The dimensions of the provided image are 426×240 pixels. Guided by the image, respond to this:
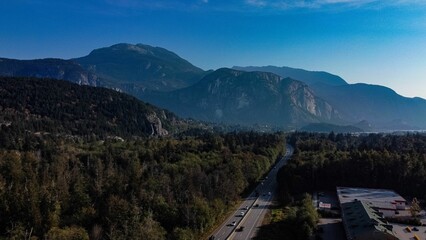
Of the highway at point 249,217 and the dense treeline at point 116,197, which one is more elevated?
the dense treeline at point 116,197

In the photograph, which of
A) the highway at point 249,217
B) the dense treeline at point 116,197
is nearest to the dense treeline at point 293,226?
the highway at point 249,217

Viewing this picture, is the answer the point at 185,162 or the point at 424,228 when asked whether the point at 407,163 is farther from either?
the point at 185,162

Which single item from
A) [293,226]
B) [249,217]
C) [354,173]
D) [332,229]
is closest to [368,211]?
[332,229]

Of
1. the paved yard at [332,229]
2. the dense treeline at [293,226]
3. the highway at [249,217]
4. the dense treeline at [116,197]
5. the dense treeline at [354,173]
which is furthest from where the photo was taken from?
the dense treeline at [354,173]

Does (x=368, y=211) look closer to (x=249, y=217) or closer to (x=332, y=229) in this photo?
(x=332, y=229)

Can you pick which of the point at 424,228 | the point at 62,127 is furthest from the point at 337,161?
the point at 62,127

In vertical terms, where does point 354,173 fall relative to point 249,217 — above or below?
above

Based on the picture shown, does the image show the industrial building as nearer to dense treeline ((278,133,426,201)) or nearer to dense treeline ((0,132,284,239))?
dense treeline ((278,133,426,201))

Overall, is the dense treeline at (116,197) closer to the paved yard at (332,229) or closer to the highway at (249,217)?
the highway at (249,217)

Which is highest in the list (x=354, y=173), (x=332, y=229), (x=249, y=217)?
(x=354, y=173)
